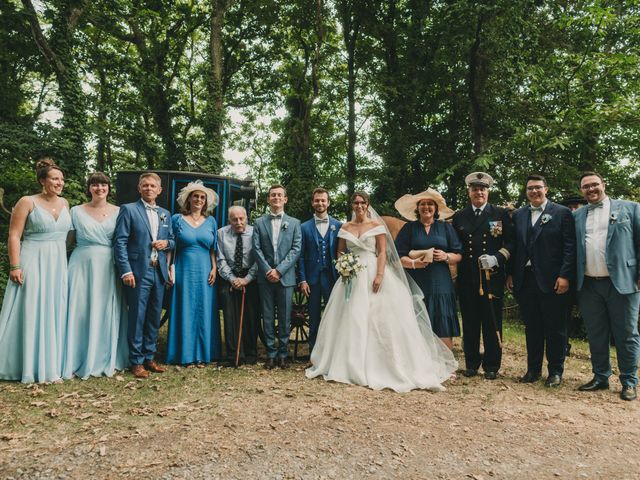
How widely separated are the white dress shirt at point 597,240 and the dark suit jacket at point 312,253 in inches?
110

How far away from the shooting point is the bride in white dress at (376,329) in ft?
15.9

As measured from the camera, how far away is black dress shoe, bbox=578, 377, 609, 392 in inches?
Result: 191

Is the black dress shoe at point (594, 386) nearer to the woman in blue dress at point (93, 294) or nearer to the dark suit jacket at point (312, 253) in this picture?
the dark suit jacket at point (312, 253)

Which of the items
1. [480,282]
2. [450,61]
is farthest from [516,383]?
[450,61]

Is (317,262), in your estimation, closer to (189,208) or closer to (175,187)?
(189,208)

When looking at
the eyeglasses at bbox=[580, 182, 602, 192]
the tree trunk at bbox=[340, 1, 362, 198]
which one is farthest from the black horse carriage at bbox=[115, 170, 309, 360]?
the tree trunk at bbox=[340, 1, 362, 198]

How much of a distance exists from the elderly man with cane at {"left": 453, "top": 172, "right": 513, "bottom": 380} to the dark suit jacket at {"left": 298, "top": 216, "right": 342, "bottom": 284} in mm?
1506

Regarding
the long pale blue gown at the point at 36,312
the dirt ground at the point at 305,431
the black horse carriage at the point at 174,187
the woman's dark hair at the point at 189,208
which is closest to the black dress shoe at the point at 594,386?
the dirt ground at the point at 305,431

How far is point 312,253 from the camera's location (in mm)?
5688

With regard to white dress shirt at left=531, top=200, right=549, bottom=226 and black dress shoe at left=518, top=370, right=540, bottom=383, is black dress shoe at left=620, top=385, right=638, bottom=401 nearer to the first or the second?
black dress shoe at left=518, top=370, right=540, bottom=383

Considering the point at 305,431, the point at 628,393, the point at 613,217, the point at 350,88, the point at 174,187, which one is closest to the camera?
the point at 305,431

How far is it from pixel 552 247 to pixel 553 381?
148 cm

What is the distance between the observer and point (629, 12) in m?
11.6

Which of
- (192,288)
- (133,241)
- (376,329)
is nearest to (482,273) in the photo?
(376,329)
